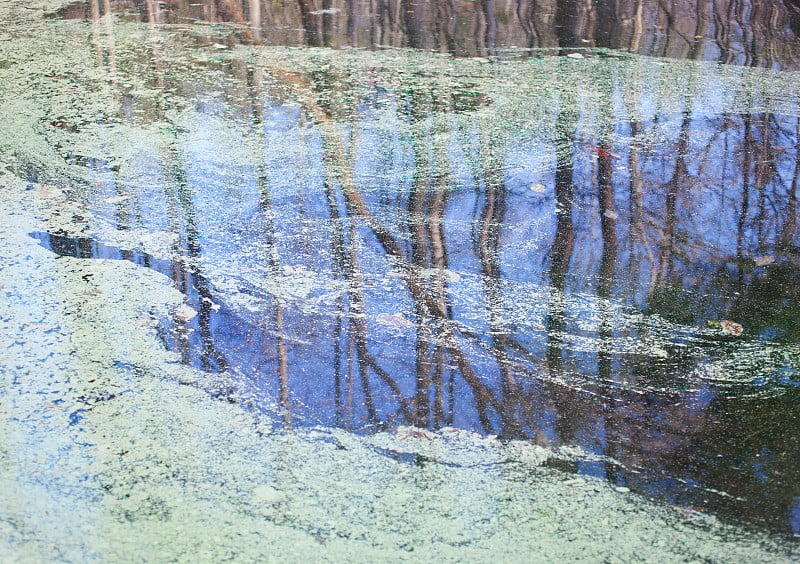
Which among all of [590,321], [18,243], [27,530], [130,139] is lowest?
[27,530]

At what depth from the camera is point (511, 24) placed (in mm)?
4191

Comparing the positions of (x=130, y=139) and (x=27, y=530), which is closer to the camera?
(x=27, y=530)

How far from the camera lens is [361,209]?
237cm

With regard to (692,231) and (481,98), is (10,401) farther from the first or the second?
(481,98)

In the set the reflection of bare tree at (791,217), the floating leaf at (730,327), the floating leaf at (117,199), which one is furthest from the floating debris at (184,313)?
the reflection of bare tree at (791,217)

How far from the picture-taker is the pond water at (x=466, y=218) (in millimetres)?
1613

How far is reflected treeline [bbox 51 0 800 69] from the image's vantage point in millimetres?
3807

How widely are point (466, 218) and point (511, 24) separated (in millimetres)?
2198

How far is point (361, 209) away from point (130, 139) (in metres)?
0.89

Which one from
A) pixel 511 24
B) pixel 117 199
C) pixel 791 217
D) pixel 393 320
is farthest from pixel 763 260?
pixel 511 24

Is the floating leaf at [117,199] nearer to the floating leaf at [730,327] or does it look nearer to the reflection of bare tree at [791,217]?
the floating leaf at [730,327]

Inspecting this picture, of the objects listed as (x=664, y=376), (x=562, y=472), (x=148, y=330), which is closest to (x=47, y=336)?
(x=148, y=330)

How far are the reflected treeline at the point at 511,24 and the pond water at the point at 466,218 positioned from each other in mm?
34

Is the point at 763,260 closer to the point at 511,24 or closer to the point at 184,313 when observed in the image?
the point at 184,313
